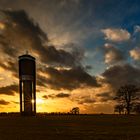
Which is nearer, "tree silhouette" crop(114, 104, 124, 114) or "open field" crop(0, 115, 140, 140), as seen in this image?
"open field" crop(0, 115, 140, 140)

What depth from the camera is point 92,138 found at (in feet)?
98.9

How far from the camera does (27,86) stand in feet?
542

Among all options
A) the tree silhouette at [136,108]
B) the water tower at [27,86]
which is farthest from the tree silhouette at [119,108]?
the water tower at [27,86]

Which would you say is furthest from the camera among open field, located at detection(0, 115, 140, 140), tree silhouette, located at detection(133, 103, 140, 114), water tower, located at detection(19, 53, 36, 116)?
water tower, located at detection(19, 53, 36, 116)

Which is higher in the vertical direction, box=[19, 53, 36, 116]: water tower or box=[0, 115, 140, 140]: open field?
box=[19, 53, 36, 116]: water tower

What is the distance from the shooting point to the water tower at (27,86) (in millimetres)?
162000

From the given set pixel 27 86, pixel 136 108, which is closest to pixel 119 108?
pixel 136 108

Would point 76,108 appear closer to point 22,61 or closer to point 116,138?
point 22,61

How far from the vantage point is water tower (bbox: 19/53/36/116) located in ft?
531

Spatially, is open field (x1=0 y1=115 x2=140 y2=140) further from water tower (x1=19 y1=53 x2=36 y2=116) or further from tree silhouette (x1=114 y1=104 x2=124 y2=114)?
water tower (x1=19 y1=53 x2=36 y2=116)

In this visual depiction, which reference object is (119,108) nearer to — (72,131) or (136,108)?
(136,108)

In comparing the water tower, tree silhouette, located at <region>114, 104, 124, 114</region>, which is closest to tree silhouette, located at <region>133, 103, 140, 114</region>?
tree silhouette, located at <region>114, 104, 124, 114</region>

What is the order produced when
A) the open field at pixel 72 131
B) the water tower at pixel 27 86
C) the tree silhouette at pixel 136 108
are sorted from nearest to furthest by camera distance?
the open field at pixel 72 131
the tree silhouette at pixel 136 108
the water tower at pixel 27 86

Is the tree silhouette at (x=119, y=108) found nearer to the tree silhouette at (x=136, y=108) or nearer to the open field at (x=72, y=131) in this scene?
the tree silhouette at (x=136, y=108)
